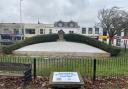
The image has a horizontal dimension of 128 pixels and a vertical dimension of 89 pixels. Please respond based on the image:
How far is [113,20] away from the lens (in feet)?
142

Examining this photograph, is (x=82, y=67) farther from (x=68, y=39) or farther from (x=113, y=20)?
(x=113, y=20)

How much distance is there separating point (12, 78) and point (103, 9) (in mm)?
39219

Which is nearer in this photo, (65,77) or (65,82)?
(65,82)

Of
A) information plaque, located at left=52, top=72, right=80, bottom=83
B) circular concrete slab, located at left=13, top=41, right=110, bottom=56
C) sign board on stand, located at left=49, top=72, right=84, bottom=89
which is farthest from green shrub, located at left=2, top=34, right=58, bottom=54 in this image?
sign board on stand, located at left=49, top=72, right=84, bottom=89

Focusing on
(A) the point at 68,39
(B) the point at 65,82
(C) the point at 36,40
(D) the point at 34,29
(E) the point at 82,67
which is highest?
(D) the point at 34,29

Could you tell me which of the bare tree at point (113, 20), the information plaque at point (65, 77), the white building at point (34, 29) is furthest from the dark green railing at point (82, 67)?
the white building at point (34, 29)

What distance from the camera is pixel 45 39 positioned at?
31641 millimetres

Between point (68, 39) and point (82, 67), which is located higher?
point (68, 39)

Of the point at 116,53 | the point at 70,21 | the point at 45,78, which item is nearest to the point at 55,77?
the point at 45,78

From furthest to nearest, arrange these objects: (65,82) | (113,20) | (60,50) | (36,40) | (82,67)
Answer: (113,20) < (36,40) < (60,50) < (82,67) < (65,82)

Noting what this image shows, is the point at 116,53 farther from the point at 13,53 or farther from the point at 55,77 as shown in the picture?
the point at 55,77

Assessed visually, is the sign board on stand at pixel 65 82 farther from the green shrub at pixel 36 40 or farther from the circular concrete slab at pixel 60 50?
the green shrub at pixel 36 40

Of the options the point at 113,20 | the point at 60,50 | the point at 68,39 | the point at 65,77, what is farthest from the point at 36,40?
the point at 65,77

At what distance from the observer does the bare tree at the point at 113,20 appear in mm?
42438
